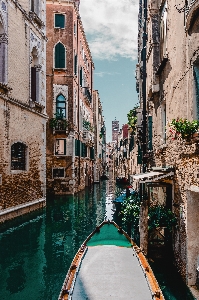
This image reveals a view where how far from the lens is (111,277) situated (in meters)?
4.76

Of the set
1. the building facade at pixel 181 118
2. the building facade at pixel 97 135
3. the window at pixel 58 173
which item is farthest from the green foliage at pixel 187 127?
the building facade at pixel 97 135

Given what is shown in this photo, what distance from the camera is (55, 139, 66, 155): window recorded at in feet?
71.9

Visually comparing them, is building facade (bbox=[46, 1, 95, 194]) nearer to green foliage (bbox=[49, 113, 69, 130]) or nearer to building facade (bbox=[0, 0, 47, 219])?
green foliage (bbox=[49, 113, 69, 130])

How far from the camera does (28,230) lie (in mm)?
11125

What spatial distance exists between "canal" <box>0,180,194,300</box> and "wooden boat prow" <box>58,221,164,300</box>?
1.07m

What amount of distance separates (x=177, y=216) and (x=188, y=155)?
1683 mm

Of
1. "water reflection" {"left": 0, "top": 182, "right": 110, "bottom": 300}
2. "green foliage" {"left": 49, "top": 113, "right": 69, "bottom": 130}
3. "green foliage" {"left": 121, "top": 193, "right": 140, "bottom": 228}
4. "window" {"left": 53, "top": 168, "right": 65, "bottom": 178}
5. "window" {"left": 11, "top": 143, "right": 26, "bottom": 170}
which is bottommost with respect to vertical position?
"water reflection" {"left": 0, "top": 182, "right": 110, "bottom": 300}

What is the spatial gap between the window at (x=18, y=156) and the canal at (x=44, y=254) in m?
2.19

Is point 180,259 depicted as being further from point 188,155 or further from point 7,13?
point 7,13

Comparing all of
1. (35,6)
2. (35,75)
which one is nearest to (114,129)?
(35,75)

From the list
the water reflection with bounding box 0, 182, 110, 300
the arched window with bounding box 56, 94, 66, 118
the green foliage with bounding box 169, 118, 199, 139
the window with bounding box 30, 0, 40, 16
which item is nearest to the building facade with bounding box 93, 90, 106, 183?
the arched window with bounding box 56, 94, 66, 118

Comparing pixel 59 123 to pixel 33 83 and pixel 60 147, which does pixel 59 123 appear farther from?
pixel 33 83

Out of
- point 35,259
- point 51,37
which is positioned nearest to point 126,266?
point 35,259

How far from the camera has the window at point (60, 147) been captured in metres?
21.9
